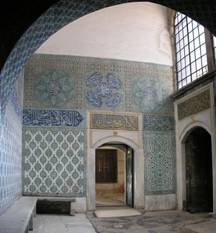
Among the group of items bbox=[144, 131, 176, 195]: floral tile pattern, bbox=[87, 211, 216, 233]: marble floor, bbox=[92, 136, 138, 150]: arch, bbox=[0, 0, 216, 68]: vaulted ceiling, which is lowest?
bbox=[87, 211, 216, 233]: marble floor

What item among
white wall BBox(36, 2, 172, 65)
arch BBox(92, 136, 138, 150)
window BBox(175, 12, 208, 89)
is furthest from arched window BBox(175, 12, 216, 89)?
arch BBox(92, 136, 138, 150)

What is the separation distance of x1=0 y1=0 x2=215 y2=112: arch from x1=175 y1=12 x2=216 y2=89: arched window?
4396 mm

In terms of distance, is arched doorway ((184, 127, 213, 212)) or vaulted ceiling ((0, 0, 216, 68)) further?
arched doorway ((184, 127, 213, 212))

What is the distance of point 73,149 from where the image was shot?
763 centimetres

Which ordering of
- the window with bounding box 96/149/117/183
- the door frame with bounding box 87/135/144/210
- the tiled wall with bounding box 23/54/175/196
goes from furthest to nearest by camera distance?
the window with bounding box 96/149/117/183 < the door frame with bounding box 87/135/144/210 < the tiled wall with bounding box 23/54/175/196

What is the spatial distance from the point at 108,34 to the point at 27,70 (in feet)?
7.29

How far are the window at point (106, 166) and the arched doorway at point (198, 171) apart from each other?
5476 mm

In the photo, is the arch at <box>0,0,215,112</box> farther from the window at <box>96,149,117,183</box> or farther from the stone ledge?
the window at <box>96,149,117,183</box>

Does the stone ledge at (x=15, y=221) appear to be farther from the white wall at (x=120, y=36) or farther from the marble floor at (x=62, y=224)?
the white wall at (x=120, y=36)

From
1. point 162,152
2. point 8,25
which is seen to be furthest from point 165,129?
point 8,25

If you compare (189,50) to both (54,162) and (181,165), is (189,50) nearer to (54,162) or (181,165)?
(181,165)

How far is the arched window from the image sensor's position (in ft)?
23.7

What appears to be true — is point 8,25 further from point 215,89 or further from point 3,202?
point 215,89

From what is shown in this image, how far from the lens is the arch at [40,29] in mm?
2701
